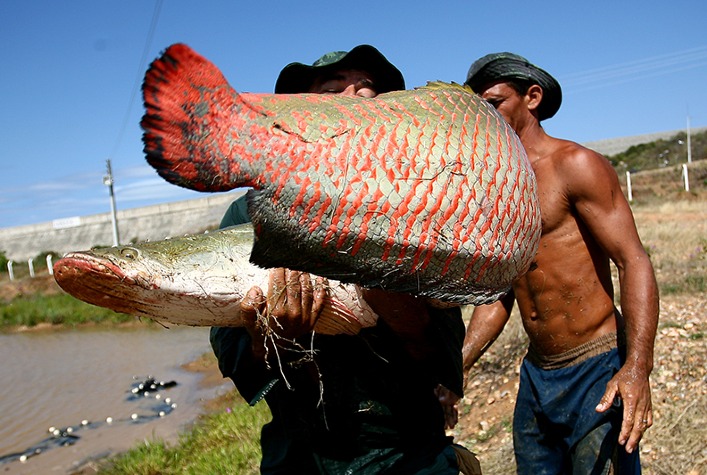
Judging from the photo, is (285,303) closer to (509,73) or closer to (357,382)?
(357,382)

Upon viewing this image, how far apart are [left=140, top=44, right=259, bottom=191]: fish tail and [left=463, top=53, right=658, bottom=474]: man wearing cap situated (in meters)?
1.86

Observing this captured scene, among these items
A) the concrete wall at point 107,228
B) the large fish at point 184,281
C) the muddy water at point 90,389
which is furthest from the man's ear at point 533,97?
the concrete wall at point 107,228

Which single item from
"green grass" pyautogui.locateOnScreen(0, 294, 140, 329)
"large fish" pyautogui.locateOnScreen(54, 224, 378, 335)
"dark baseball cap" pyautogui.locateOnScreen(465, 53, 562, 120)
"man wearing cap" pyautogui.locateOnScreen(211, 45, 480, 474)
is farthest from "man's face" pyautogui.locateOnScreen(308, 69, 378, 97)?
"green grass" pyautogui.locateOnScreen(0, 294, 140, 329)

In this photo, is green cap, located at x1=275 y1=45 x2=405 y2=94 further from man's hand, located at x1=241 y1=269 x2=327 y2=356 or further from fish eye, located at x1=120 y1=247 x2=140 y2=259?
fish eye, located at x1=120 y1=247 x2=140 y2=259

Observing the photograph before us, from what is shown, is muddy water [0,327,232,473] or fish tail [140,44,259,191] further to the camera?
muddy water [0,327,232,473]

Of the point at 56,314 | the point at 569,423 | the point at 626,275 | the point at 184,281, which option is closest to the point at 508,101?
the point at 626,275

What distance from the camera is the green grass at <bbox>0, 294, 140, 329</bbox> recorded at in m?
19.1

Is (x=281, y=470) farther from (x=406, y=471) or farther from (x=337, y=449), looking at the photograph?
(x=406, y=471)

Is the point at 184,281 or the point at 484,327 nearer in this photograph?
the point at 184,281

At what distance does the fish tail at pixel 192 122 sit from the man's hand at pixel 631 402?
1.85 meters

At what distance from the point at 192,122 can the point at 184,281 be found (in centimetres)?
49

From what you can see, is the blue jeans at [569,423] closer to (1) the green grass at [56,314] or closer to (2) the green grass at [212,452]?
(2) the green grass at [212,452]

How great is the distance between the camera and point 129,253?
1.41m

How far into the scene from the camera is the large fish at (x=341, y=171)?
110 cm
